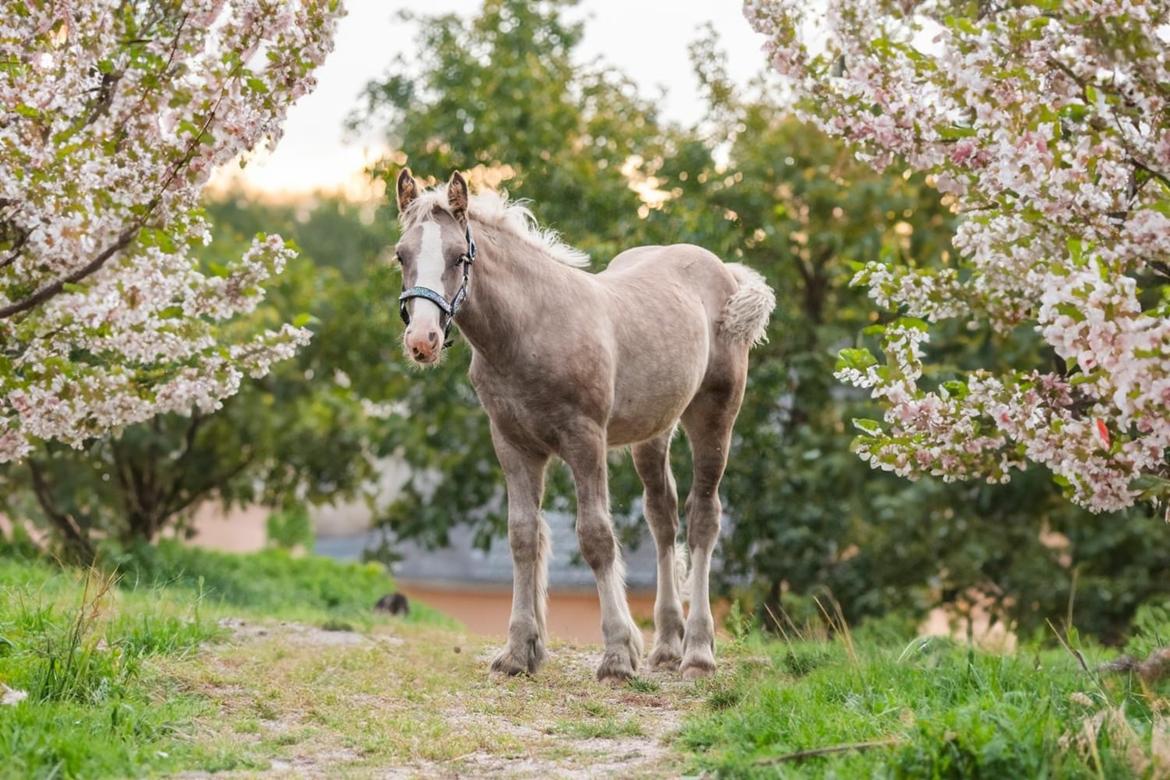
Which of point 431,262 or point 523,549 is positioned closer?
point 431,262

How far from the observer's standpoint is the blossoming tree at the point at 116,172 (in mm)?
6129

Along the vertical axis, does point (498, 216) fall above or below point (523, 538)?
above

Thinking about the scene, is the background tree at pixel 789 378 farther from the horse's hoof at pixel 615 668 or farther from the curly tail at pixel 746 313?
the horse's hoof at pixel 615 668

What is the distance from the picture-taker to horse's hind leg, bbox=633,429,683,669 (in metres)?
7.66

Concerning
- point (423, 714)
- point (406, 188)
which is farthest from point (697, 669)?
point (406, 188)

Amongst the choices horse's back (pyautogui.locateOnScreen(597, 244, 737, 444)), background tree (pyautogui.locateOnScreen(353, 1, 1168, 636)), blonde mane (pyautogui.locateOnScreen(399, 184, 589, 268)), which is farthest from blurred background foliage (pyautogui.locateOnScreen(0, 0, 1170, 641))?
Result: blonde mane (pyautogui.locateOnScreen(399, 184, 589, 268))

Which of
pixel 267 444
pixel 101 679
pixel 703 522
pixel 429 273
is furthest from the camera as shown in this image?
pixel 267 444

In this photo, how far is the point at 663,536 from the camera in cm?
800

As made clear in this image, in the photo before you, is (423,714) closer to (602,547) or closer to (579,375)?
(602,547)

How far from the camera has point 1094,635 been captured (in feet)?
46.6

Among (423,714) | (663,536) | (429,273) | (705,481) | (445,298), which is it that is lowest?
(423,714)

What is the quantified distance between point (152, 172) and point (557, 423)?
2436mm

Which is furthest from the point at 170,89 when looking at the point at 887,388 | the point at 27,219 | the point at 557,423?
the point at 887,388

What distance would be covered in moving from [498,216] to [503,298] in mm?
573
